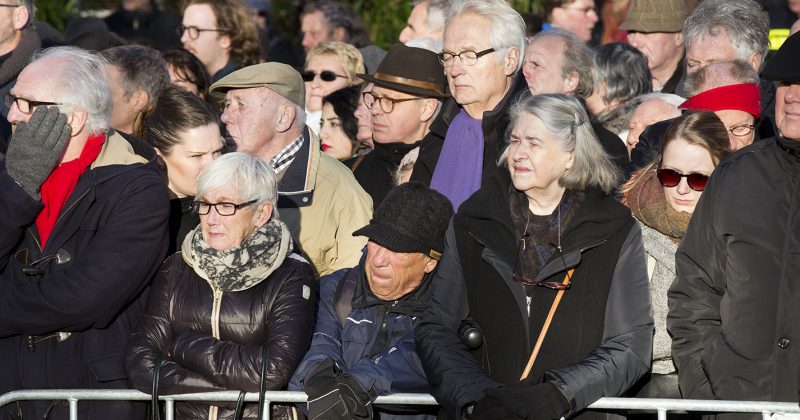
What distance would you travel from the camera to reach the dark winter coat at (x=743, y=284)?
4.30 m

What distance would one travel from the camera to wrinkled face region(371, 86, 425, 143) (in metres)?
6.50

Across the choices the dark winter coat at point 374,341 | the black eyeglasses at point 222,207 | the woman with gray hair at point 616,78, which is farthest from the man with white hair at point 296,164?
the woman with gray hair at point 616,78

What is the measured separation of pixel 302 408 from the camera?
462 centimetres

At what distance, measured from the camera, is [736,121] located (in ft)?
19.0

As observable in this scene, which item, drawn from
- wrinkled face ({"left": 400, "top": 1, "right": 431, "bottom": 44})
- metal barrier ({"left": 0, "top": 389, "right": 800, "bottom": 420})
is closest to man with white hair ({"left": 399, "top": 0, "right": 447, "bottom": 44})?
wrinkled face ({"left": 400, "top": 1, "right": 431, "bottom": 44})

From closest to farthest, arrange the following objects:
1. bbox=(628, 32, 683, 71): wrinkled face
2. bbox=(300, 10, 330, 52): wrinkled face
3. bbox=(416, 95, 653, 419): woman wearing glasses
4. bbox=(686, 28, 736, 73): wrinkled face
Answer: bbox=(416, 95, 653, 419): woman wearing glasses, bbox=(686, 28, 736, 73): wrinkled face, bbox=(628, 32, 683, 71): wrinkled face, bbox=(300, 10, 330, 52): wrinkled face

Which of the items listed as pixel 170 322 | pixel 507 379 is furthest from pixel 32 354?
pixel 507 379

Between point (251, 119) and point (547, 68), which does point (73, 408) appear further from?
point (547, 68)

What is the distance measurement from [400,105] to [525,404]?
2.67 m

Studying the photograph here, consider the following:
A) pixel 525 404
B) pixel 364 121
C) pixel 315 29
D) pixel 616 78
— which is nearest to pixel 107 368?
pixel 525 404

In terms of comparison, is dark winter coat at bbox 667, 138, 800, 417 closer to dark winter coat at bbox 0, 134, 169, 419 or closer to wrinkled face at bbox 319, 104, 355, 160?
dark winter coat at bbox 0, 134, 169, 419

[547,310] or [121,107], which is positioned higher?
[547,310]

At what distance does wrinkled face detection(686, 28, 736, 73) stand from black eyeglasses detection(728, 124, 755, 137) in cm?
109

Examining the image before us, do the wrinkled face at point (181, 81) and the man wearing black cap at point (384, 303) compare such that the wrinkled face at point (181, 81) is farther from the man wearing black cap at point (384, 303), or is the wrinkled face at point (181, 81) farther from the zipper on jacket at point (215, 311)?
the zipper on jacket at point (215, 311)
